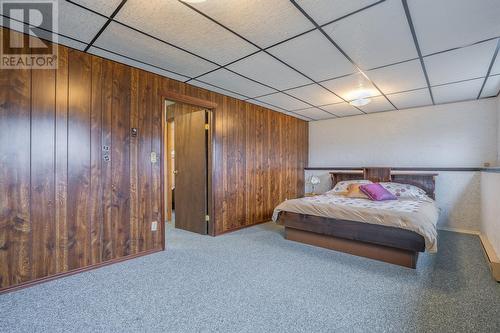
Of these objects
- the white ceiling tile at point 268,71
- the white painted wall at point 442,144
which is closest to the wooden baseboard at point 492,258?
the white painted wall at point 442,144

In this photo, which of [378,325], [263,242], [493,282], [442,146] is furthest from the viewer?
[442,146]

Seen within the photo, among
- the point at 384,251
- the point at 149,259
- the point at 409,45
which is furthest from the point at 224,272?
the point at 409,45

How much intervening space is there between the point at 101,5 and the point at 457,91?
4.68 metres

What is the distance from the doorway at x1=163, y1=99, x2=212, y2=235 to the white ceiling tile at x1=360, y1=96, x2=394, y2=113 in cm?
289

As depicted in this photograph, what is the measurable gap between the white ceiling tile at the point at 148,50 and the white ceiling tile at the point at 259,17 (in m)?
0.76

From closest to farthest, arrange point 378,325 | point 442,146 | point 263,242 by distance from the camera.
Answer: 1. point 378,325
2. point 263,242
3. point 442,146

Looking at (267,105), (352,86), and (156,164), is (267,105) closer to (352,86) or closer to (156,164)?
(352,86)

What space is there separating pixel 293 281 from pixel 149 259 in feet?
5.65

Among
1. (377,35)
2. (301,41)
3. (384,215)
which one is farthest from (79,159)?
(384,215)

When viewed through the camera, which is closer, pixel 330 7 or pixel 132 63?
pixel 330 7

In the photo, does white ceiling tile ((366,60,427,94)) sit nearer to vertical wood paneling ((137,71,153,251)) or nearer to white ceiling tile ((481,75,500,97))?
white ceiling tile ((481,75,500,97))

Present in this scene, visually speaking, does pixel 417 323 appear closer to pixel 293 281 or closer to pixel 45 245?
pixel 293 281

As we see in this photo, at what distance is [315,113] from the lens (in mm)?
5234

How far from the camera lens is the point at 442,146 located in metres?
4.41
